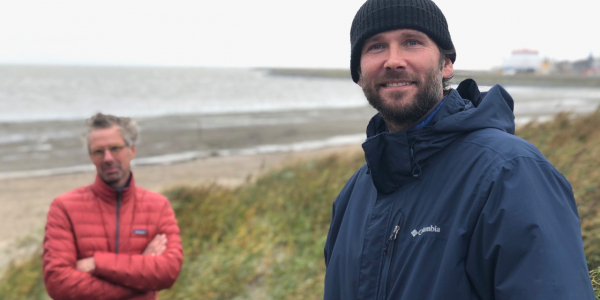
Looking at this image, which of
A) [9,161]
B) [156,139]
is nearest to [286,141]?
[156,139]

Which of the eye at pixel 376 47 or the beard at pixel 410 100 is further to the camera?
the eye at pixel 376 47

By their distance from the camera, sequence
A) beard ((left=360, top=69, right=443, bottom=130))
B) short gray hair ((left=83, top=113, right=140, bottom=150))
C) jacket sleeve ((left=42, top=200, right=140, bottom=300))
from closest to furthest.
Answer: beard ((left=360, top=69, right=443, bottom=130)) < jacket sleeve ((left=42, top=200, right=140, bottom=300)) < short gray hair ((left=83, top=113, right=140, bottom=150))

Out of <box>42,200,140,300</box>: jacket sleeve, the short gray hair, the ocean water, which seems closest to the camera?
<box>42,200,140,300</box>: jacket sleeve

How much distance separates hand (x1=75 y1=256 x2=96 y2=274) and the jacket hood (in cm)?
208

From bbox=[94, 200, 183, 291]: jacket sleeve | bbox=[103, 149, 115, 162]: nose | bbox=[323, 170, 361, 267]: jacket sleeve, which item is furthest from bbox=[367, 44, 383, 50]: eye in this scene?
bbox=[103, 149, 115, 162]: nose

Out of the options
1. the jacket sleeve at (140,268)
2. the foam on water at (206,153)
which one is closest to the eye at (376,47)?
the jacket sleeve at (140,268)

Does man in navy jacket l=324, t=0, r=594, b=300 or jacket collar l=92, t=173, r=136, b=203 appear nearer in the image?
man in navy jacket l=324, t=0, r=594, b=300

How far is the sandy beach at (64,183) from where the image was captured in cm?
771

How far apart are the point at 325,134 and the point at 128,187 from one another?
816 inches

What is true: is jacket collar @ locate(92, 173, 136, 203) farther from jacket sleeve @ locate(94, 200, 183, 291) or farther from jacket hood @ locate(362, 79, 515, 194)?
jacket hood @ locate(362, 79, 515, 194)

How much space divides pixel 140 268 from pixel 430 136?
2150 millimetres

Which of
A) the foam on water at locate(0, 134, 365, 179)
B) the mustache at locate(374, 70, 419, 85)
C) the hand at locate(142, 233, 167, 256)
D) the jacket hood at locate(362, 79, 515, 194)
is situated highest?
the mustache at locate(374, 70, 419, 85)

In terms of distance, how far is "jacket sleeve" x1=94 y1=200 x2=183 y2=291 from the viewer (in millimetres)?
2775

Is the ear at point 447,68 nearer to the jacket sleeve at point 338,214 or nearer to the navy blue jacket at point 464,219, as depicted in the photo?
the navy blue jacket at point 464,219
